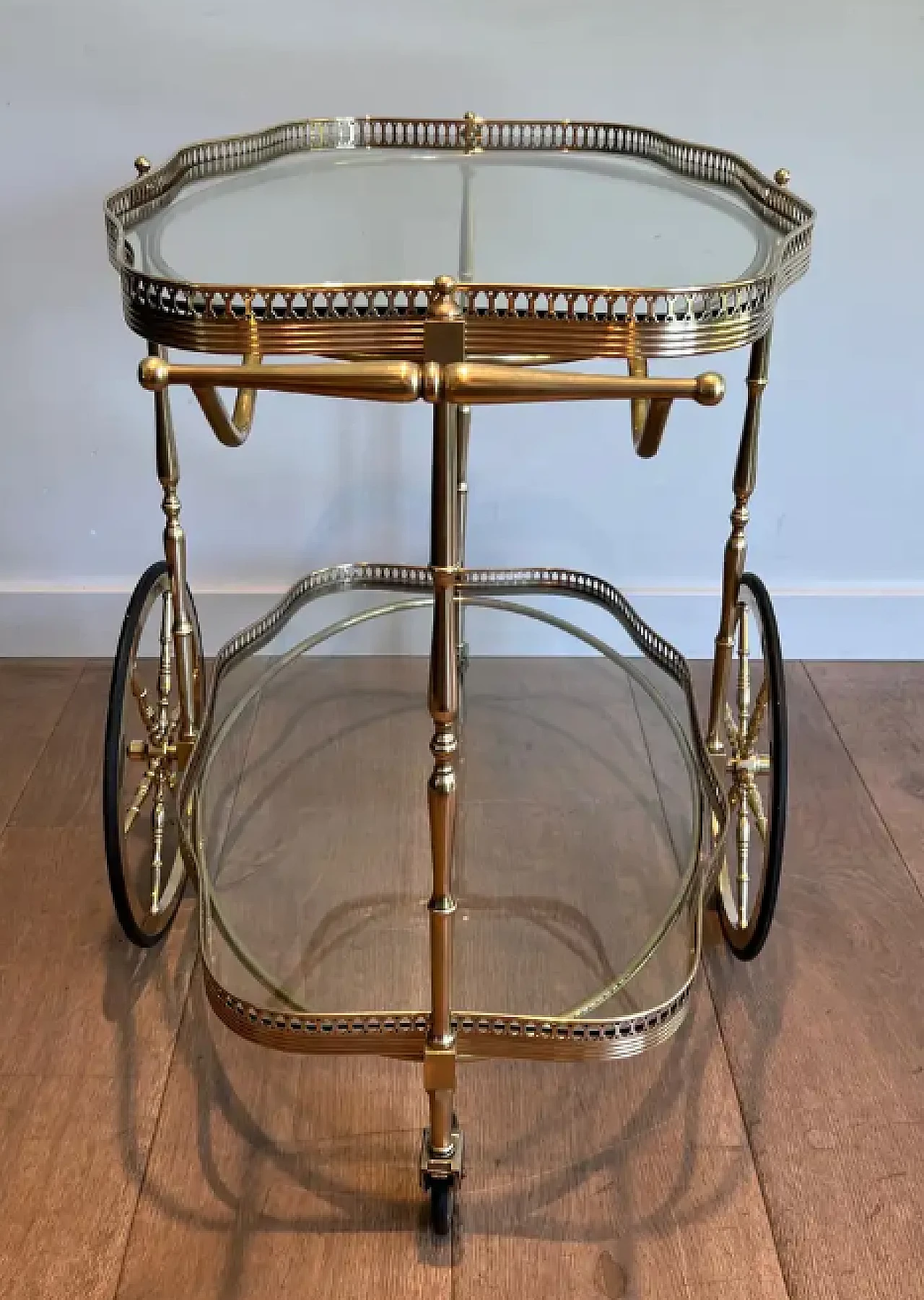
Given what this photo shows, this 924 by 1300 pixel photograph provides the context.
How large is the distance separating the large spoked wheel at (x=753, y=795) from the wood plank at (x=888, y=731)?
6.0 inches

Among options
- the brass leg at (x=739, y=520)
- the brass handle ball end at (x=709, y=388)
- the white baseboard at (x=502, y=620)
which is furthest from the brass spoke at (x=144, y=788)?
the brass handle ball end at (x=709, y=388)

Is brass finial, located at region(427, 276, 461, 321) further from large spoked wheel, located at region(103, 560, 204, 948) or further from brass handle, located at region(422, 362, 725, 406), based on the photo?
large spoked wheel, located at region(103, 560, 204, 948)

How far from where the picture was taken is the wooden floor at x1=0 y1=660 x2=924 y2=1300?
0.84 m

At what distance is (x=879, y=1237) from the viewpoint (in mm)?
864

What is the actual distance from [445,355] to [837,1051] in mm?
658

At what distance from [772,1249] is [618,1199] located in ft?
0.35

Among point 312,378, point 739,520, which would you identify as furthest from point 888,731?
point 312,378

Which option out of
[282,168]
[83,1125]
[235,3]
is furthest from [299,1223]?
[235,3]

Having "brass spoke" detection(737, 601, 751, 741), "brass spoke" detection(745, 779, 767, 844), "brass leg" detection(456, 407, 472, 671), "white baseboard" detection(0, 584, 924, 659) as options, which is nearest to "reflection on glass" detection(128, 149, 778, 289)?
"brass leg" detection(456, 407, 472, 671)

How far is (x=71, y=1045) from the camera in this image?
1.00 meters

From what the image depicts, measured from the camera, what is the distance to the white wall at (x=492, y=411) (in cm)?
121

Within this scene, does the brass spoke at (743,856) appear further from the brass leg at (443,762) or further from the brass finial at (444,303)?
the brass finial at (444,303)

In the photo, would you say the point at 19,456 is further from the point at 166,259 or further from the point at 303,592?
the point at 166,259

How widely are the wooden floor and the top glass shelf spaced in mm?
481
